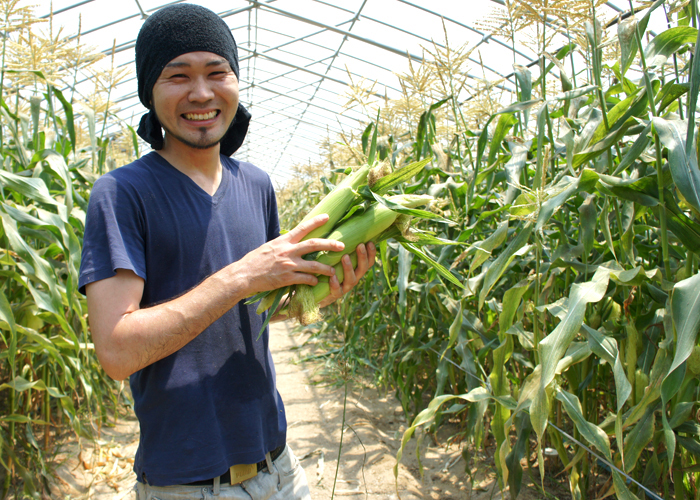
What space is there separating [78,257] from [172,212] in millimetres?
745

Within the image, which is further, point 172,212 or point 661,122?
point 172,212

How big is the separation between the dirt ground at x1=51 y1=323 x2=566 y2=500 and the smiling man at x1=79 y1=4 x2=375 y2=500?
3.09 feet

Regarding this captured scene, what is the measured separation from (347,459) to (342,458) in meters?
0.04

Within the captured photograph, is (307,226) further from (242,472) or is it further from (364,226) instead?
(242,472)

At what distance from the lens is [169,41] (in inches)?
50.0

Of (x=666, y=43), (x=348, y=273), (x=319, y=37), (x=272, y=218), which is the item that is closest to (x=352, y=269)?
(x=348, y=273)

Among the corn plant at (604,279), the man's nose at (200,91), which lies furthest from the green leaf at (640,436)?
the man's nose at (200,91)

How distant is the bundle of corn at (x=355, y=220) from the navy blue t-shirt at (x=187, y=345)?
194 mm

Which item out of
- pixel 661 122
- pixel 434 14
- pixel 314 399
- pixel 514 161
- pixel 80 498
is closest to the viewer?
pixel 661 122

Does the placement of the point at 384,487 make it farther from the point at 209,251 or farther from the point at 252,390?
the point at 209,251

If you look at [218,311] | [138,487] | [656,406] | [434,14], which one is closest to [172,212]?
[218,311]

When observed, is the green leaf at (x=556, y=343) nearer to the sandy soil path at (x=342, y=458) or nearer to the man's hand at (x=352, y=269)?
the man's hand at (x=352, y=269)

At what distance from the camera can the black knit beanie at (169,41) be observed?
1.27m

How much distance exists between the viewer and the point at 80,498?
2412 mm
